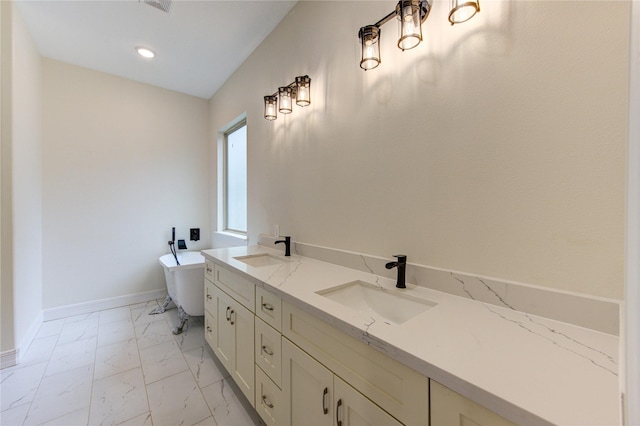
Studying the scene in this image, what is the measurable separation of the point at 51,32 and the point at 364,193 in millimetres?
3203

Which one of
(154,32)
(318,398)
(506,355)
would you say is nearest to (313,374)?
(318,398)

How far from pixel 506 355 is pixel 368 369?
0.37 m

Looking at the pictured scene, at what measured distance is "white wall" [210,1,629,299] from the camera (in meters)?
0.77

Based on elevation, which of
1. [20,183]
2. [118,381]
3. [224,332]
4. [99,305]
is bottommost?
[118,381]

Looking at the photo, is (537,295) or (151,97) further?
(151,97)

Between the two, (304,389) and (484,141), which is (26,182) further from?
(484,141)

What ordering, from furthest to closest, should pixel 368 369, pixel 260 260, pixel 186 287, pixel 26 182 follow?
pixel 186 287 → pixel 26 182 → pixel 260 260 → pixel 368 369

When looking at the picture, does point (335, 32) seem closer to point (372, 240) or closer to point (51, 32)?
point (372, 240)

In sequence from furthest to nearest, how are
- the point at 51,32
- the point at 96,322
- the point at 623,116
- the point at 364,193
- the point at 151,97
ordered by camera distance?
the point at 151,97 < the point at 96,322 < the point at 51,32 < the point at 364,193 < the point at 623,116

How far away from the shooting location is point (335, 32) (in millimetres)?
1608

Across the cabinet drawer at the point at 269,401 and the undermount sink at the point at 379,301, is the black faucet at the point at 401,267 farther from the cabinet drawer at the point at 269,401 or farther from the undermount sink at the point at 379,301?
the cabinet drawer at the point at 269,401

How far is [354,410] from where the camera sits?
82 centimetres

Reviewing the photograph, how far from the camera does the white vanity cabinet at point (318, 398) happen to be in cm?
79

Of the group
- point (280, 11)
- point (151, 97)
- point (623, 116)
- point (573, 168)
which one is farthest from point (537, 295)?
point (151, 97)
